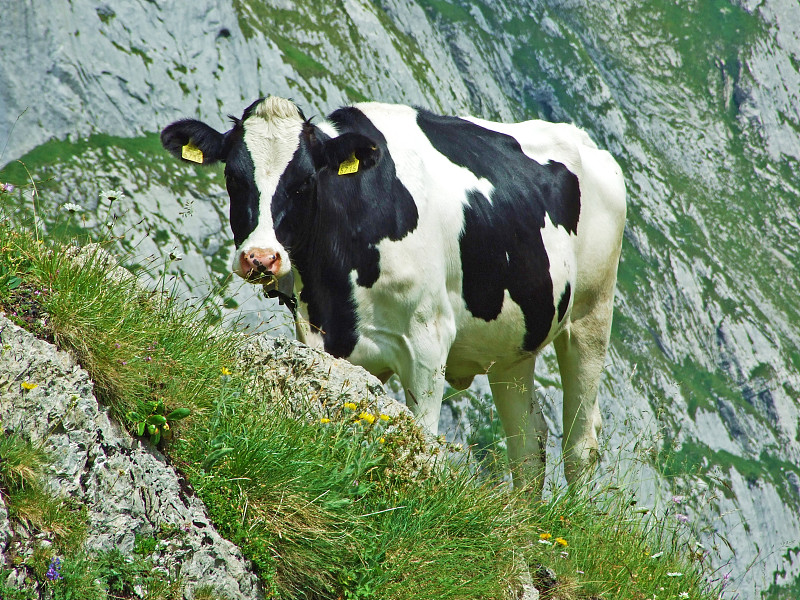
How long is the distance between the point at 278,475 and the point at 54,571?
1242 mm

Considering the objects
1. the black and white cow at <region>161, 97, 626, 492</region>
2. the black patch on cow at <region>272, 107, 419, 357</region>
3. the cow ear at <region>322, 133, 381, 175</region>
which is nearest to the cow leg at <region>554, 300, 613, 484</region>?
the black and white cow at <region>161, 97, 626, 492</region>

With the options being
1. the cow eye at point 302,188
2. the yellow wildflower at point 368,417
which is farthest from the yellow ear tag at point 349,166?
the yellow wildflower at point 368,417

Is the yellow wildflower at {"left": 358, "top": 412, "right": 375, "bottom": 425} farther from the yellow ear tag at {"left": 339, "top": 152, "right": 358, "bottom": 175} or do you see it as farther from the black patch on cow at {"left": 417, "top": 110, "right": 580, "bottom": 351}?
the black patch on cow at {"left": 417, "top": 110, "right": 580, "bottom": 351}

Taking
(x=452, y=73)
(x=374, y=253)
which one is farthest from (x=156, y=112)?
(x=374, y=253)

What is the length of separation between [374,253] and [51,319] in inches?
125

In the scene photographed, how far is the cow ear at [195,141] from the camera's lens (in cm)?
701

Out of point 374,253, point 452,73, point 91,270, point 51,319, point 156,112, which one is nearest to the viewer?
point 51,319

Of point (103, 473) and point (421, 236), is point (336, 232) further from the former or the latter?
point (103, 473)

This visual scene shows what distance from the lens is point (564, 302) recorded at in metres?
8.79

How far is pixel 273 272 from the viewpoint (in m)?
5.85

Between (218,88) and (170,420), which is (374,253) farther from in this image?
(218,88)

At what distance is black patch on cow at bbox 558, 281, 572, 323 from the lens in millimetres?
8727

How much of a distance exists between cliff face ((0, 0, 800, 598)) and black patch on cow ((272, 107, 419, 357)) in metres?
37.9

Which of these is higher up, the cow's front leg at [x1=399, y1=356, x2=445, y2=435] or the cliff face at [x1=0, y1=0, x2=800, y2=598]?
the cow's front leg at [x1=399, y1=356, x2=445, y2=435]
